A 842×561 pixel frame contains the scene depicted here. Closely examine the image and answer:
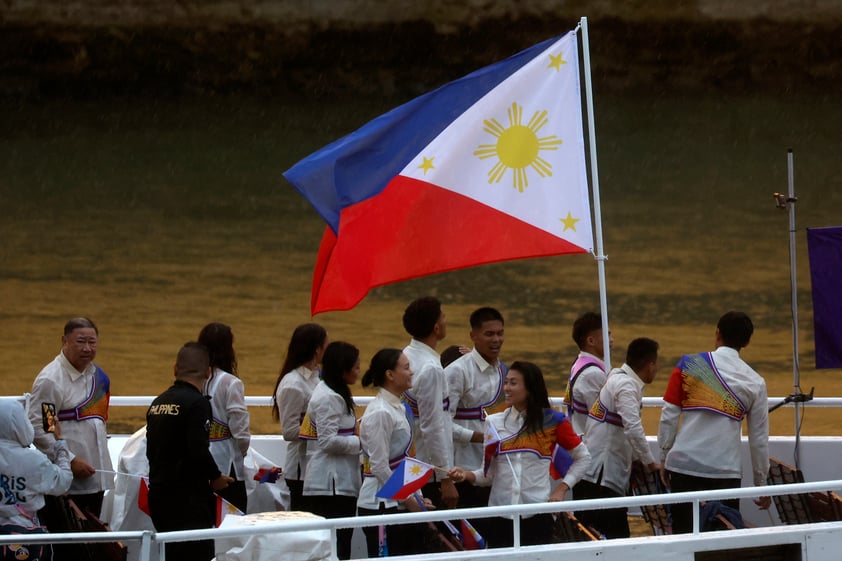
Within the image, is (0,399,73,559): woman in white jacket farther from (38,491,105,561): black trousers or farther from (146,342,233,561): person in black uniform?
(38,491,105,561): black trousers

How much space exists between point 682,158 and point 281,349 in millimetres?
8478

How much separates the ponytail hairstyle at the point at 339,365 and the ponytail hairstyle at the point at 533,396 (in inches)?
25.4

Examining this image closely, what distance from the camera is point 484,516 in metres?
4.17

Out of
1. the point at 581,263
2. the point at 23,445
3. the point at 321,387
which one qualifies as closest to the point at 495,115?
the point at 321,387

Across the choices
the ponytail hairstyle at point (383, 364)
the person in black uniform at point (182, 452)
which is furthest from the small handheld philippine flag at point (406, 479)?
the person in black uniform at point (182, 452)

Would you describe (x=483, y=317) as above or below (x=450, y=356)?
above

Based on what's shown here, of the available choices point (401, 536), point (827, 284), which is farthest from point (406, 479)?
point (827, 284)

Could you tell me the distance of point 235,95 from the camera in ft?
69.9

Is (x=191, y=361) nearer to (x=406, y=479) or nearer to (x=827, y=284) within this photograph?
(x=406, y=479)

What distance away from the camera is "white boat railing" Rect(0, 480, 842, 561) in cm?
385

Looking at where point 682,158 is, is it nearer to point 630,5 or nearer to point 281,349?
point 630,5

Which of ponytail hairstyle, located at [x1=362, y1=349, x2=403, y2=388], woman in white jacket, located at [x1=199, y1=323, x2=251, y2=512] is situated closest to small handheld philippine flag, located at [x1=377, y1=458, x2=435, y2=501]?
ponytail hairstyle, located at [x1=362, y1=349, x2=403, y2=388]

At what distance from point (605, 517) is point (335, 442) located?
1.19 metres

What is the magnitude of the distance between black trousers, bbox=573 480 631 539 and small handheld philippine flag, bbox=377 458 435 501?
956 mm
